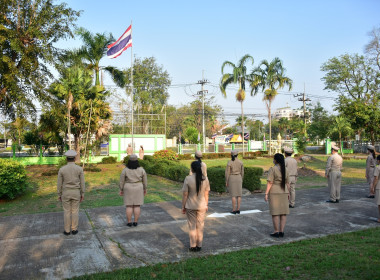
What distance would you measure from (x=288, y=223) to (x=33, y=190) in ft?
30.6

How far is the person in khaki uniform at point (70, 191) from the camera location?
6.05 metres

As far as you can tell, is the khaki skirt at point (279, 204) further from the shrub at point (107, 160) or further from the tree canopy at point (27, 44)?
the shrub at point (107, 160)

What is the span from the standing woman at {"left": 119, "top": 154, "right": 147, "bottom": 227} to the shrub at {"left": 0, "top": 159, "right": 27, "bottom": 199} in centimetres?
479

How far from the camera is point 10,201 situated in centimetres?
977

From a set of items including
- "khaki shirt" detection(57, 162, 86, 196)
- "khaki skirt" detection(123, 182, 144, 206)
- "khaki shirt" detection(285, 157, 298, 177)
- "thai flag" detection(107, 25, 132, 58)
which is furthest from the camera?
"thai flag" detection(107, 25, 132, 58)

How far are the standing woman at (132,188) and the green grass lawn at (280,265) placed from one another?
2.23 meters

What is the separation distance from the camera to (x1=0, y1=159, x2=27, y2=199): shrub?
929 cm

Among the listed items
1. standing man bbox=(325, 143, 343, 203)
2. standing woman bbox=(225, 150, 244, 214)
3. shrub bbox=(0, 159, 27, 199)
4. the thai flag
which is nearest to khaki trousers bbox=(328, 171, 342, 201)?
standing man bbox=(325, 143, 343, 203)

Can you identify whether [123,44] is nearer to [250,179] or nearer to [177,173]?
[177,173]

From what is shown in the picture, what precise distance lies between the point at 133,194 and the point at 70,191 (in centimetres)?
124

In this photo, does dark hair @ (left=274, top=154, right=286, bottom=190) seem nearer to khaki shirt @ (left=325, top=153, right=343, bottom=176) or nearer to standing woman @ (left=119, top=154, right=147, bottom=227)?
standing woman @ (left=119, top=154, right=147, bottom=227)

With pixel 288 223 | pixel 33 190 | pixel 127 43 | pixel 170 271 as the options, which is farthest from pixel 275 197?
pixel 127 43

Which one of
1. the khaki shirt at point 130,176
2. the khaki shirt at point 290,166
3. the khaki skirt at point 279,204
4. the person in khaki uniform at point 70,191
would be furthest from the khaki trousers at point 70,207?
the khaki shirt at point 290,166

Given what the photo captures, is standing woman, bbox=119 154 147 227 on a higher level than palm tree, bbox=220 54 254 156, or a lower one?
lower
